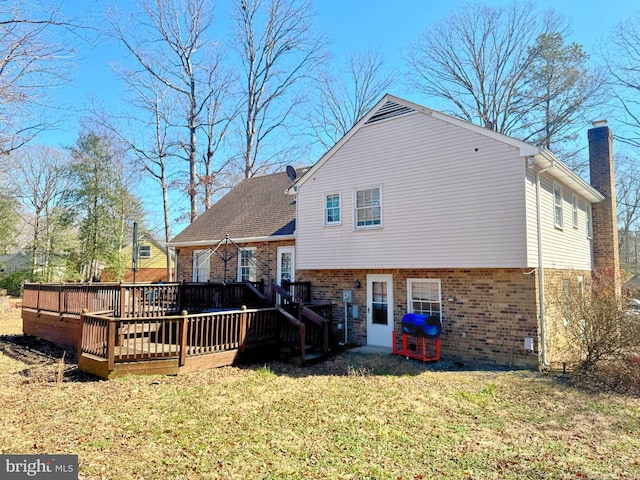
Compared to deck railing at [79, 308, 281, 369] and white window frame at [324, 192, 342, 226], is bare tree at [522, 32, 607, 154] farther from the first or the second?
deck railing at [79, 308, 281, 369]

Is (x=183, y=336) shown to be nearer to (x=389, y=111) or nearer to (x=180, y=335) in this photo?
(x=180, y=335)

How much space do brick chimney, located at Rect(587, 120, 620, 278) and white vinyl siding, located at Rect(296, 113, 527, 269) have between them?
7.84 meters

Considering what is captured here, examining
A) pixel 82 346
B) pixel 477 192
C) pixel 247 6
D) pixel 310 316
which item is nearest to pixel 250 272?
pixel 310 316

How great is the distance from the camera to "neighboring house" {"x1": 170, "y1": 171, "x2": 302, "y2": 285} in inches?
557

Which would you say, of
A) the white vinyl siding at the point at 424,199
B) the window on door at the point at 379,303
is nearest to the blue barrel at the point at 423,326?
the white vinyl siding at the point at 424,199

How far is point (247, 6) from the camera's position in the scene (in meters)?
25.6

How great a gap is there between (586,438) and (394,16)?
52.1 feet

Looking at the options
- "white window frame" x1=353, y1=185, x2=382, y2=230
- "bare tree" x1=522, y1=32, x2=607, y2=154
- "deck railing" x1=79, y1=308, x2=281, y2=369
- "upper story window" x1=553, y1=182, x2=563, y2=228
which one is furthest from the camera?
"bare tree" x1=522, y1=32, x2=607, y2=154

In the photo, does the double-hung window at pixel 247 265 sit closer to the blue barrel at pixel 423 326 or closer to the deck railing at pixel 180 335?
the deck railing at pixel 180 335

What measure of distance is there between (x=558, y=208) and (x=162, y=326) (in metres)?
10.9

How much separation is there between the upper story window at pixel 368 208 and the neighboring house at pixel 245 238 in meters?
2.92

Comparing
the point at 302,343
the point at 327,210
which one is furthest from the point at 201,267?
the point at 302,343

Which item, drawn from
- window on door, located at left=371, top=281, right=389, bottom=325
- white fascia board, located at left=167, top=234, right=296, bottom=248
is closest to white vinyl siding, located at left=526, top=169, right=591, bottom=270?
window on door, located at left=371, top=281, right=389, bottom=325

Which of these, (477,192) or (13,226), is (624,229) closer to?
(477,192)
